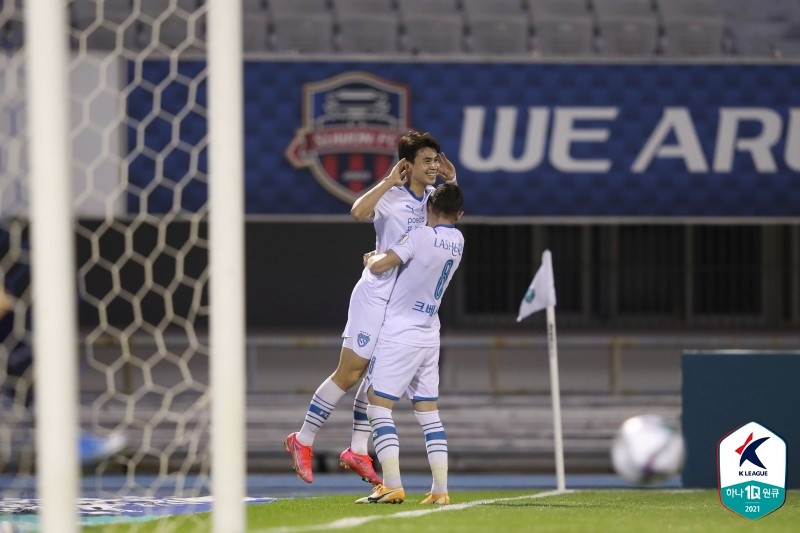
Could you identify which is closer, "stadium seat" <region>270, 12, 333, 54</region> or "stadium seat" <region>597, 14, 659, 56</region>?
"stadium seat" <region>270, 12, 333, 54</region>

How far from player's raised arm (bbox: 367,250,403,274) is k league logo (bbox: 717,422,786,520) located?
5.79ft

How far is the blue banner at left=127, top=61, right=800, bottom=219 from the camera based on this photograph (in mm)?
Answer: 13484

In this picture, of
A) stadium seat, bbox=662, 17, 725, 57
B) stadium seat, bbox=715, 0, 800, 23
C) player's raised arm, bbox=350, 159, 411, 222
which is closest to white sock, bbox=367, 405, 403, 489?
player's raised arm, bbox=350, 159, 411, 222

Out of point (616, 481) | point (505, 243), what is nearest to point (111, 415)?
point (616, 481)

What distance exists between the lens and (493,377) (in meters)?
12.2

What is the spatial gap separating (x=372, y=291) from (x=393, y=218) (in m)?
0.41

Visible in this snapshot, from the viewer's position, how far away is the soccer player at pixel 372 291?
6.40m

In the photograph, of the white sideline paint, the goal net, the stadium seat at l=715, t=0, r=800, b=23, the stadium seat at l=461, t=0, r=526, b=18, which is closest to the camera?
the white sideline paint

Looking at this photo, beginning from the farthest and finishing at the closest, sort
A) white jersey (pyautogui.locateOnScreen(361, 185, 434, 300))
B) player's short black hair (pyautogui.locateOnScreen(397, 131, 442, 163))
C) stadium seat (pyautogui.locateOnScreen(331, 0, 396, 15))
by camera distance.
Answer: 1. stadium seat (pyautogui.locateOnScreen(331, 0, 396, 15))
2. white jersey (pyautogui.locateOnScreen(361, 185, 434, 300))
3. player's short black hair (pyautogui.locateOnScreen(397, 131, 442, 163))

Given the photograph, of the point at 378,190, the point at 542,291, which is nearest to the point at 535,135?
the point at 542,291

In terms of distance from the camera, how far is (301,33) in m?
15.5

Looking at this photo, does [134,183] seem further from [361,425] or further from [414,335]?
[414,335]

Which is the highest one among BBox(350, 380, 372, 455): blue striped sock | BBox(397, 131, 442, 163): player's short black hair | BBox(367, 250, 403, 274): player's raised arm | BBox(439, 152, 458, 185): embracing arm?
BBox(397, 131, 442, 163): player's short black hair

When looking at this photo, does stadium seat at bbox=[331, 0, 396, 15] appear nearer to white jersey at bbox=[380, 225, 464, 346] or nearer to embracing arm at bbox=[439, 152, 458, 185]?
embracing arm at bbox=[439, 152, 458, 185]
